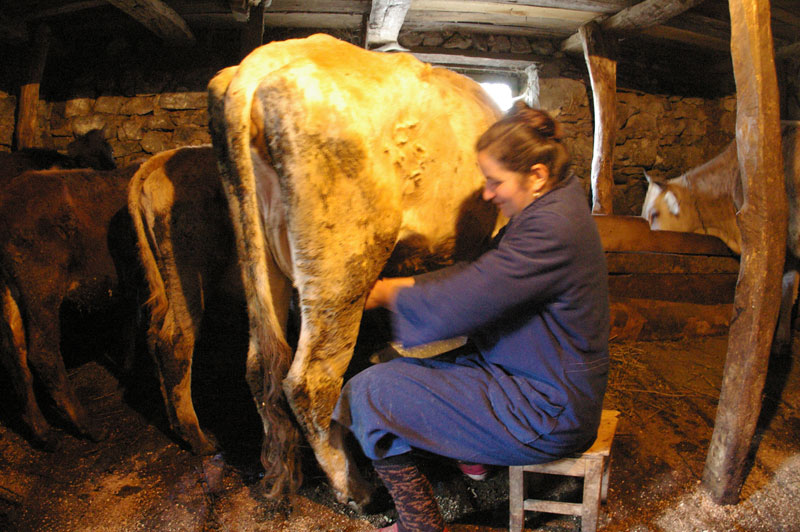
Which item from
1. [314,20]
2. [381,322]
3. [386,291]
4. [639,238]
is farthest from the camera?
[314,20]

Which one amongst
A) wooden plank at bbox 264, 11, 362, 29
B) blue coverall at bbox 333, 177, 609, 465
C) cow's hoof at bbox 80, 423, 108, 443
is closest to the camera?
blue coverall at bbox 333, 177, 609, 465

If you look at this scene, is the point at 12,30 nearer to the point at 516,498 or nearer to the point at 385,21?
the point at 385,21

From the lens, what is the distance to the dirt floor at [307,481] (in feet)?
6.50

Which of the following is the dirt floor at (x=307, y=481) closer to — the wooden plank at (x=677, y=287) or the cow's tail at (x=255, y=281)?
the cow's tail at (x=255, y=281)

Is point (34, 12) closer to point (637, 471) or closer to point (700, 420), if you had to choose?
point (637, 471)

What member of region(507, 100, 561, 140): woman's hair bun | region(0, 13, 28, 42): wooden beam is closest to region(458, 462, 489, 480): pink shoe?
region(507, 100, 561, 140): woman's hair bun

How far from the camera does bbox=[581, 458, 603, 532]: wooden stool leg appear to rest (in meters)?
1.68

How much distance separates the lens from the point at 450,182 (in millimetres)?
1941

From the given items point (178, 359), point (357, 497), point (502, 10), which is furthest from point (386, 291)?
point (502, 10)

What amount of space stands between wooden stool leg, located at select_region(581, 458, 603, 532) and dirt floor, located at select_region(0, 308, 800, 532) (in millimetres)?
212

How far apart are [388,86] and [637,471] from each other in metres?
2.26

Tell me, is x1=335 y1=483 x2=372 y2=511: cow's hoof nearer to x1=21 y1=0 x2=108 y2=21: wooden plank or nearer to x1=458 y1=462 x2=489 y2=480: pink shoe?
x1=458 y1=462 x2=489 y2=480: pink shoe

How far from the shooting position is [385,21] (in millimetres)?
4539

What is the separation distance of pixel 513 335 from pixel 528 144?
2.14ft
